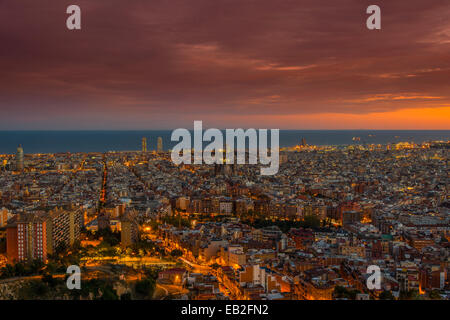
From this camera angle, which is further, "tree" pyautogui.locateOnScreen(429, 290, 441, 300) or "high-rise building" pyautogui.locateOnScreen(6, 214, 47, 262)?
"high-rise building" pyautogui.locateOnScreen(6, 214, 47, 262)

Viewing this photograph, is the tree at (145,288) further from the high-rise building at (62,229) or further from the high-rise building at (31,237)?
the high-rise building at (62,229)

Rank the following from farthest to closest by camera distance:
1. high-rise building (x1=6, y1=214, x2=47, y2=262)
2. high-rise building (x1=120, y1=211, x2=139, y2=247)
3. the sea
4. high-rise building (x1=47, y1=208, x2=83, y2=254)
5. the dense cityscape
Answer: the sea → high-rise building (x1=120, y1=211, x2=139, y2=247) → high-rise building (x1=47, y1=208, x2=83, y2=254) → high-rise building (x1=6, y1=214, x2=47, y2=262) → the dense cityscape

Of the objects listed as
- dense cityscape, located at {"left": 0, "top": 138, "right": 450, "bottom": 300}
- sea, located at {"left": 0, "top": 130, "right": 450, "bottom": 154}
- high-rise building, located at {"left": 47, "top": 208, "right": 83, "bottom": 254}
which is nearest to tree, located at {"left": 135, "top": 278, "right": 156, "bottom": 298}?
dense cityscape, located at {"left": 0, "top": 138, "right": 450, "bottom": 300}

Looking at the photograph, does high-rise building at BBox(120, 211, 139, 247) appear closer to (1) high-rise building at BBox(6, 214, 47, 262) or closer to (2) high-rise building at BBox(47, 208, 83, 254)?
(2) high-rise building at BBox(47, 208, 83, 254)

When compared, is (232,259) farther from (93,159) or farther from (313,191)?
(93,159)

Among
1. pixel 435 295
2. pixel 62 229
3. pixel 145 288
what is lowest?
pixel 435 295

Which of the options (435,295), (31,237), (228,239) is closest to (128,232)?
(31,237)

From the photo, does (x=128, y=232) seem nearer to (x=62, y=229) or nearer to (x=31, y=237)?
(x=62, y=229)

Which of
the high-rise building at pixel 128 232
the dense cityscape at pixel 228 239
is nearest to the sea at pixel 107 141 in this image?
the dense cityscape at pixel 228 239

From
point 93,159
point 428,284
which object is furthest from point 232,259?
point 93,159
